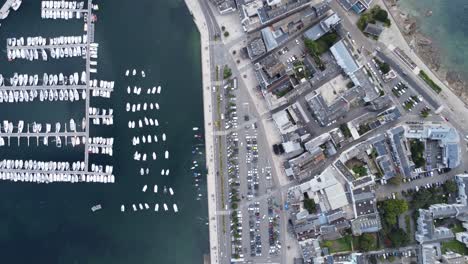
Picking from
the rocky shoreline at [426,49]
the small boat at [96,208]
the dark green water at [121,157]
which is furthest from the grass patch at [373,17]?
the small boat at [96,208]

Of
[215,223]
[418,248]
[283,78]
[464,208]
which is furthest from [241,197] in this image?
[464,208]

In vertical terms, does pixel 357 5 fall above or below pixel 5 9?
below

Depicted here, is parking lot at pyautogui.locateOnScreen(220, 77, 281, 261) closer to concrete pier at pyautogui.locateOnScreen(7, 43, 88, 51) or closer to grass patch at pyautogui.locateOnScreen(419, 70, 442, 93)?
concrete pier at pyautogui.locateOnScreen(7, 43, 88, 51)

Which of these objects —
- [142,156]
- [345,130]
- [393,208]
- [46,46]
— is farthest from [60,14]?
[393,208]

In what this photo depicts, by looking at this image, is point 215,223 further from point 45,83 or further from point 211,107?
point 45,83

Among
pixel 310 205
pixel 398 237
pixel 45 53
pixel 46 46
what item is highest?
pixel 46 46

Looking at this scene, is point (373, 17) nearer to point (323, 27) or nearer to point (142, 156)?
point (323, 27)

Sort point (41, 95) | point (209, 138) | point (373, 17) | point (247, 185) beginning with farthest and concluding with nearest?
1. point (41, 95)
2. point (209, 138)
3. point (247, 185)
4. point (373, 17)
